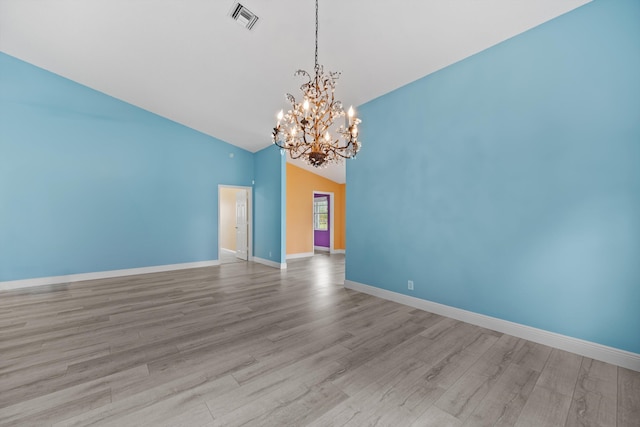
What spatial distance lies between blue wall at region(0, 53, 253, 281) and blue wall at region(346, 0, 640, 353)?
16.6 feet

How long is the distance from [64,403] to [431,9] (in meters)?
4.44

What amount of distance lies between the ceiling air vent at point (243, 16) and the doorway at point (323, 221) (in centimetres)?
669

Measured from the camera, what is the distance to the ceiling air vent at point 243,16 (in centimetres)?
284

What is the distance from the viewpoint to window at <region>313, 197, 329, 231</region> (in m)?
10.0

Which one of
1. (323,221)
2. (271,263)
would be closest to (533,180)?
(271,263)


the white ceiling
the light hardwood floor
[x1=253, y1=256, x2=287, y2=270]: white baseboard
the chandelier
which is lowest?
the light hardwood floor

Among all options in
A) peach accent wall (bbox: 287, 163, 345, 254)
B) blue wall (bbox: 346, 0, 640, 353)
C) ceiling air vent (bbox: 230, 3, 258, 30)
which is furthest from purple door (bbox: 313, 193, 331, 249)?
ceiling air vent (bbox: 230, 3, 258, 30)

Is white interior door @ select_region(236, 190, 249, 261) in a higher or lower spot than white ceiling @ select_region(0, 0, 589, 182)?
lower

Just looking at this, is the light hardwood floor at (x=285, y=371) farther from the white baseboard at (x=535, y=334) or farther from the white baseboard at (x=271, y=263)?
the white baseboard at (x=271, y=263)

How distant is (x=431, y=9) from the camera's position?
2.56m

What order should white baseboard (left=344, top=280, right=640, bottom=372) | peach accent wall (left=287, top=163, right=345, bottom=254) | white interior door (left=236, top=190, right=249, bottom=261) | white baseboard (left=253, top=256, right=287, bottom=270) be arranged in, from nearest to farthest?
white baseboard (left=344, top=280, right=640, bottom=372) → white baseboard (left=253, top=256, right=287, bottom=270) → white interior door (left=236, top=190, right=249, bottom=261) → peach accent wall (left=287, top=163, right=345, bottom=254)

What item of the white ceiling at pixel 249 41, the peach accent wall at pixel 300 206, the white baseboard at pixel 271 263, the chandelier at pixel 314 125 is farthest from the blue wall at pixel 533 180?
the peach accent wall at pixel 300 206

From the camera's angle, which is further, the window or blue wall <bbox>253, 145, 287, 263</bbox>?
the window

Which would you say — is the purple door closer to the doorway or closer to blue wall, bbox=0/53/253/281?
the doorway
